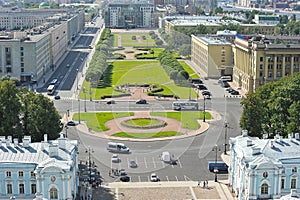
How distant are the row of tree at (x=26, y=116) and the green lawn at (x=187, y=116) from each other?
28.4m

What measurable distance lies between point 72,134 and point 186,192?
102 feet

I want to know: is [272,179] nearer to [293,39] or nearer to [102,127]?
[102,127]

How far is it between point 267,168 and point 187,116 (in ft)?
148

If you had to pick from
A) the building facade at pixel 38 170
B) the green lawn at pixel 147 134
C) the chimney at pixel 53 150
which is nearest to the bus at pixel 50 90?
the green lawn at pixel 147 134

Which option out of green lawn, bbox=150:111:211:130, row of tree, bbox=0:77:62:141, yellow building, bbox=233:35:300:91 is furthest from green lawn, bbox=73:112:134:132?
yellow building, bbox=233:35:300:91

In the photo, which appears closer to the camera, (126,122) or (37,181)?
(37,181)

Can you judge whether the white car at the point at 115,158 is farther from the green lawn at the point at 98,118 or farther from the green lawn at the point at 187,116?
the green lawn at the point at 187,116

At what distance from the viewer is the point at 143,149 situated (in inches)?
3127

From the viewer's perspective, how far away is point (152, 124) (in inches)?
3620

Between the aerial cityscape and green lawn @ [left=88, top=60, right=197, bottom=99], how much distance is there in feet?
0.98

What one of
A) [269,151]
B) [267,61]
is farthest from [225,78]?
[269,151]

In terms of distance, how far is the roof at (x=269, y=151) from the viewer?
55438 millimetres

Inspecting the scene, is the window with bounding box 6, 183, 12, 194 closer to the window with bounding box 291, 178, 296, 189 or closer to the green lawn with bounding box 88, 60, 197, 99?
the window with bounding box 291, 178, 296, 189

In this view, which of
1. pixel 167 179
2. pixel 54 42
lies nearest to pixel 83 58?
pixel 54 42
